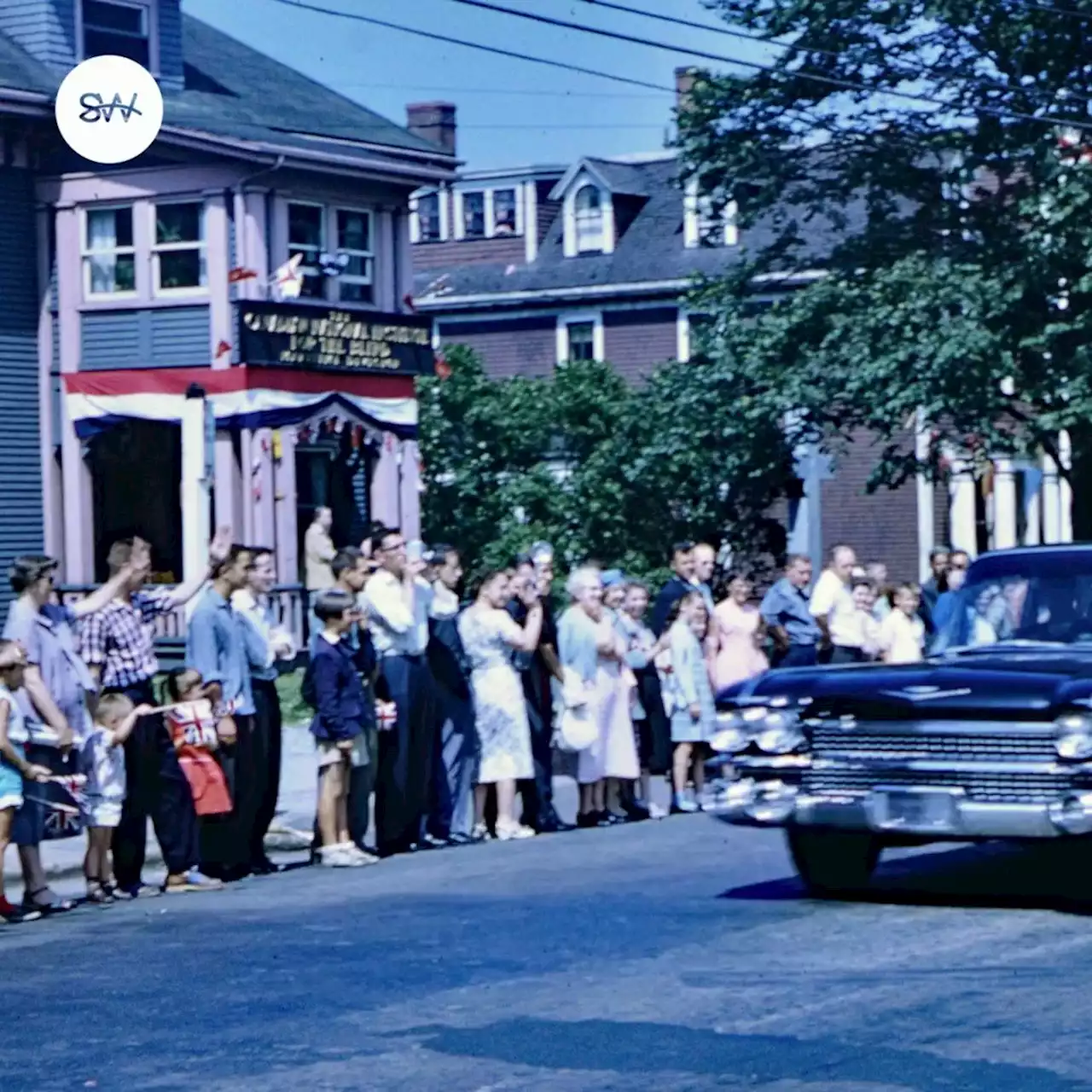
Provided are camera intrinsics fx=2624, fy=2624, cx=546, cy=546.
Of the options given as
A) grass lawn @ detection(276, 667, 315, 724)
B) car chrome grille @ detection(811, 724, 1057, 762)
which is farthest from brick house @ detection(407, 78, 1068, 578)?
car chrome grille @ detection(811, 724, 1057, 762)

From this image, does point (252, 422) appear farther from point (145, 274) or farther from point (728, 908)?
point (728, 908)

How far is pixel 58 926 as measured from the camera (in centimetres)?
1269

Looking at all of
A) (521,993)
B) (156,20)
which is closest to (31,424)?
(156,20)

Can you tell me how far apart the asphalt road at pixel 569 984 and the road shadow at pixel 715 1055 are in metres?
0.02

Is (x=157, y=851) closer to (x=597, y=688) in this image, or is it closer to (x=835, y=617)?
(x=597, y=688)

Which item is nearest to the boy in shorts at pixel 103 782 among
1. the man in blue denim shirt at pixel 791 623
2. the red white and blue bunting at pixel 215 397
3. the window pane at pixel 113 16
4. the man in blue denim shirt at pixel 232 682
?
the man in blue denim shirt at pixel 232 682

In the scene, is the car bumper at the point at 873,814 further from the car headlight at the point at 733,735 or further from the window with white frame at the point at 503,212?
the window with white frame at the point at 503,212

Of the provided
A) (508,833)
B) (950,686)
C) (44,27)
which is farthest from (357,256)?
(950,686)

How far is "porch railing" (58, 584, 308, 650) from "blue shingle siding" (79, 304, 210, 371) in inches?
112

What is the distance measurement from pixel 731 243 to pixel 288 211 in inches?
734

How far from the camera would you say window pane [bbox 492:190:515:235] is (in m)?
54.7

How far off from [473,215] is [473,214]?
2 centimetres

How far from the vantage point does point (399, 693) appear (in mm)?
16047

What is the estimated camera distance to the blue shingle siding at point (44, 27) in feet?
108
